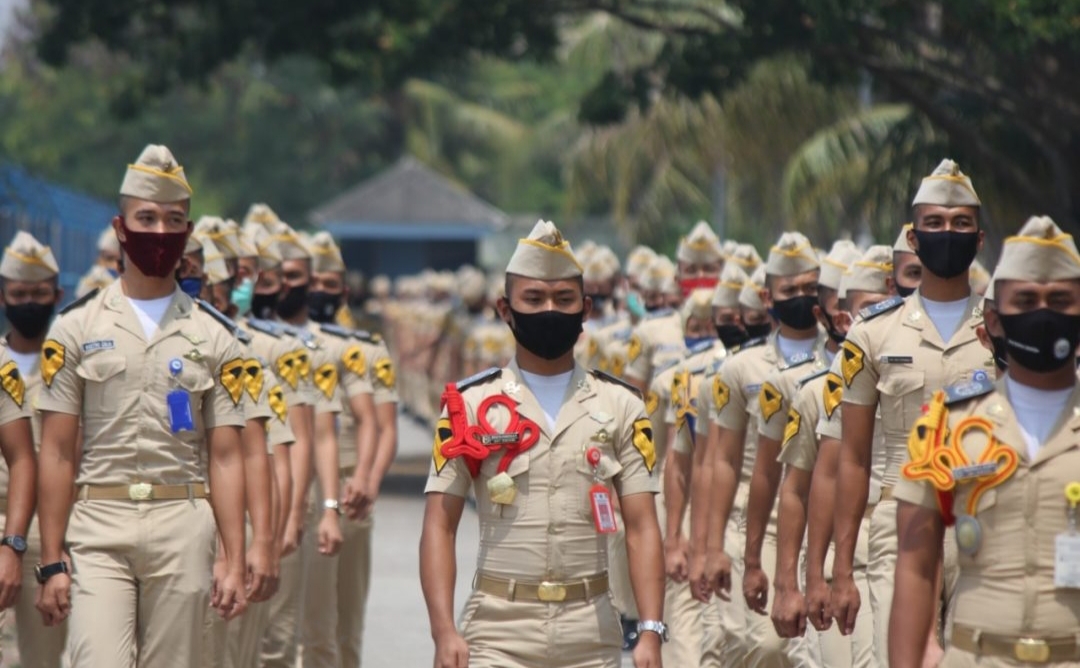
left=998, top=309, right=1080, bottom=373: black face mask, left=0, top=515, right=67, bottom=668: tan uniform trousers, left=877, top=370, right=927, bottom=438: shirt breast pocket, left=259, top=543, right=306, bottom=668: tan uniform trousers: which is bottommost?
left=259, top=543, right=306, bottom=668: tan uniform trousers

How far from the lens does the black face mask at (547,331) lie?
778 cm

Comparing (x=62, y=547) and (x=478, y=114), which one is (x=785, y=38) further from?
(x=478, y=114)

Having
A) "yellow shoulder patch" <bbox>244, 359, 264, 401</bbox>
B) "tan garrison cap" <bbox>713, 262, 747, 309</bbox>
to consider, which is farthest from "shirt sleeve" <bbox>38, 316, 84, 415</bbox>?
"tan garrison cap" <bbox>713, 262, 747, 309</bbox>

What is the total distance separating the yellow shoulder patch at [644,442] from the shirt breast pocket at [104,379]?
2.05m

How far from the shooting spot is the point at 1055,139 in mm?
21438

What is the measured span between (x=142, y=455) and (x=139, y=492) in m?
0.14

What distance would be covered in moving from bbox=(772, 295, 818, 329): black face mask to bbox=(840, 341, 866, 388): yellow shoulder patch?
2.58 m

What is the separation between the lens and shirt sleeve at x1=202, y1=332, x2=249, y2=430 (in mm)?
8883

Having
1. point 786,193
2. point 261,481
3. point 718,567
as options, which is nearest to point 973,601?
point 261,481

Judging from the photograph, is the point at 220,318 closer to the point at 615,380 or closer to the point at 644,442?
the point at 615,380

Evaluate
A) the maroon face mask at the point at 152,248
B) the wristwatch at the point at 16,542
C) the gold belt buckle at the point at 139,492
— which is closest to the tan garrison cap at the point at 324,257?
the maroon face mask at the point at 152,248

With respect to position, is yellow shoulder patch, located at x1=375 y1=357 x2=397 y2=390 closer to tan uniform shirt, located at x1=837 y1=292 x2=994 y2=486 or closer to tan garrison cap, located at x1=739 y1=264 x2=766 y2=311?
tan garrison cap, located at x1=739 y1=264 x2=766 y2=311

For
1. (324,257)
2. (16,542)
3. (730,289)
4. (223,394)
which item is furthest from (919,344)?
(324,257)

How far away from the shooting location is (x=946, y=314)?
338 inches
